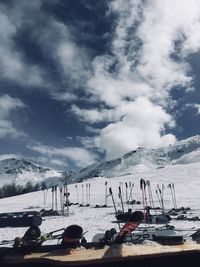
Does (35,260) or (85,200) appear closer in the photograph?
(35,260)

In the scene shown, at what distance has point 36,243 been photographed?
9.77 m

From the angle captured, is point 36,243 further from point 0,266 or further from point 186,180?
point 186,180

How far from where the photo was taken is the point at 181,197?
8438 cm

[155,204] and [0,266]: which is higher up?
[155,204]

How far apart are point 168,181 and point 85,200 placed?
1194 inches

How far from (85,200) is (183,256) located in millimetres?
82030

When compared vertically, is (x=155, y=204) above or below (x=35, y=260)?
above

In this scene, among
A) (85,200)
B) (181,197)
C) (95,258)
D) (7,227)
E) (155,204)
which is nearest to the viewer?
(95,258)

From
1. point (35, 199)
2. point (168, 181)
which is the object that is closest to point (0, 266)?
point (35, 199)

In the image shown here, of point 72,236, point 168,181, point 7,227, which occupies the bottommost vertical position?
point 72,236

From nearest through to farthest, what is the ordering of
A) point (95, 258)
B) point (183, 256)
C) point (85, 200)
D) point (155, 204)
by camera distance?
point (95, 258), point (183, 256), point (155, 204), point (85, 200)

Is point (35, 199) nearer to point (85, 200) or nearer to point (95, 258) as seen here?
point (85, 200)

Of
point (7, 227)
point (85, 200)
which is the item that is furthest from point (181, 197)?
point (7, 227)

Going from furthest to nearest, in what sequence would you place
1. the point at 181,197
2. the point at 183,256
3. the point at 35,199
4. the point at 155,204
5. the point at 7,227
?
the point at 35,199 < the point at 181,197 < the point at 155,204 < the point at 7,227 < the point at 183,256
